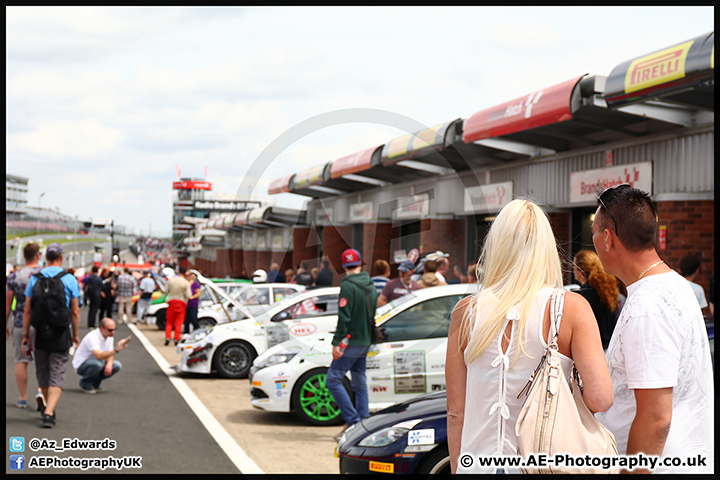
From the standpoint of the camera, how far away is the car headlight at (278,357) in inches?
332

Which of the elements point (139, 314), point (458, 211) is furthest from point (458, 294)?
point (139, 314)

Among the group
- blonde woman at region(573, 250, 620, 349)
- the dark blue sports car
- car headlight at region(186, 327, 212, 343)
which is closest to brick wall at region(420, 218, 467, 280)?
car headlight at region(186, 327, 212, 343)

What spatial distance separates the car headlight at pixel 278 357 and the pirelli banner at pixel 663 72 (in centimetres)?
556

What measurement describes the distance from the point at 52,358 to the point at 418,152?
688 centimetres

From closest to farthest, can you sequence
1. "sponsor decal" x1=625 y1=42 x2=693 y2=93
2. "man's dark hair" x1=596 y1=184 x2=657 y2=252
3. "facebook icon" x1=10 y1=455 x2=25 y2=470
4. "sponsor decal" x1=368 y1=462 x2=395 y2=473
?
"man's dark hair" x1=596 y1=184 x2=657 y2=252 → "sponsor decal" x1=368 y1=462 x2=395 y2=473 → "facebook icon" x1=10 y1=455 x2=25 y2=470 → "sponsor decal" x1=625 y1=42 x2=693 y2=93

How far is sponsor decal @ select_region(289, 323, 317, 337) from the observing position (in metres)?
9.30

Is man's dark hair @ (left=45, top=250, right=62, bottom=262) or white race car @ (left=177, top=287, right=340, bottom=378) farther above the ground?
man's dark hair @ (left=45, top=250, right=62, bottom=262)

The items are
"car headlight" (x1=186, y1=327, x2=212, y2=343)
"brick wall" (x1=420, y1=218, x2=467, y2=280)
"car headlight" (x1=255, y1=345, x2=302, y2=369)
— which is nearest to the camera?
"car headlight" (x1=255, y1=345, x2=302, y2=369)

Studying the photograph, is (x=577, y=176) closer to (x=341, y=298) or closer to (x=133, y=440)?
(x=341, y=298)

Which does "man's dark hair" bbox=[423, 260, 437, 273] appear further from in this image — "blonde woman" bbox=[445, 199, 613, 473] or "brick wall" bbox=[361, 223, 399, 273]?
"blonde woman" bbox=[445, 199, 613, 473]

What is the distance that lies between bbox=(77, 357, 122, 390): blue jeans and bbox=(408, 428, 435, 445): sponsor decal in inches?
259

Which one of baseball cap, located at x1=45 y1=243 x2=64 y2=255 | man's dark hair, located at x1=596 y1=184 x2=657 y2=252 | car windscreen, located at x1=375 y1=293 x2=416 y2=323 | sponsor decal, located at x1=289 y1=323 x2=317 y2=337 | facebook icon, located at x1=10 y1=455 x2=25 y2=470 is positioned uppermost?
man's dark hair, located at x1=596 y1=184 x2=657 y2=252

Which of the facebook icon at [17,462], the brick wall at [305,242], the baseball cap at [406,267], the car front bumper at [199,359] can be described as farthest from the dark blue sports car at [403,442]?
the car front bumper at [199,359]

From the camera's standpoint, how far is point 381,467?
4.69m
